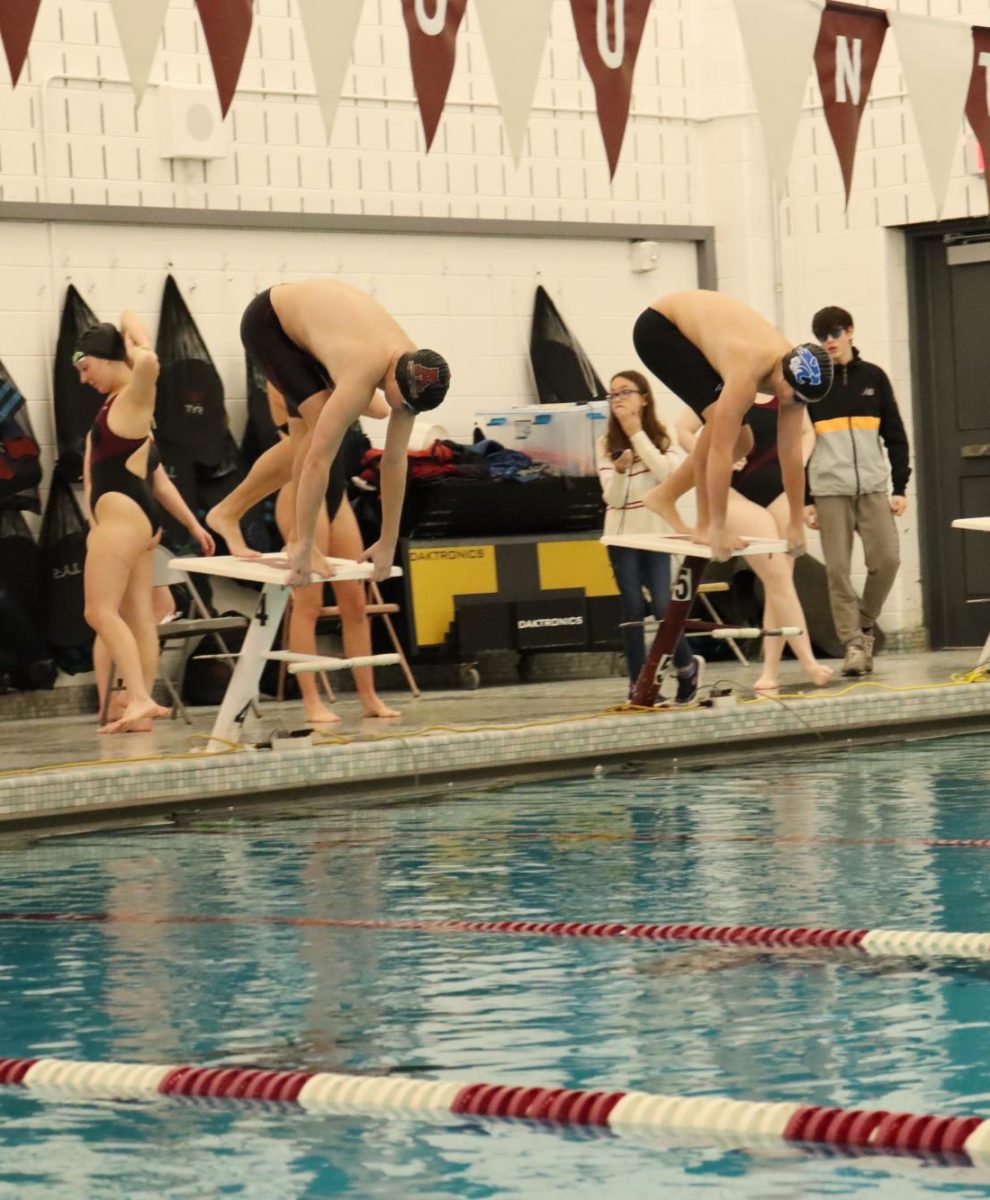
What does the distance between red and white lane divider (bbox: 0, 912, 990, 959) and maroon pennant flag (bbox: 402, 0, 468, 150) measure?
3869mm

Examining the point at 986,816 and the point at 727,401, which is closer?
the point at 986,816

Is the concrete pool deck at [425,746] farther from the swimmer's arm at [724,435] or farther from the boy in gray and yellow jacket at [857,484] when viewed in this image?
the swimmer's arm at [724,435]

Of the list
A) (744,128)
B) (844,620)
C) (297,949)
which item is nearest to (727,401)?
(844,620)

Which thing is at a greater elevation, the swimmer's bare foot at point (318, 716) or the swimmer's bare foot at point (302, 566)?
the swimmer's bare foot at point (302, 566)

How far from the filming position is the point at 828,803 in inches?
275

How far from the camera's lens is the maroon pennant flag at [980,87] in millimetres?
9953

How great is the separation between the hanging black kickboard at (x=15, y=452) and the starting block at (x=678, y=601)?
3.39 metres

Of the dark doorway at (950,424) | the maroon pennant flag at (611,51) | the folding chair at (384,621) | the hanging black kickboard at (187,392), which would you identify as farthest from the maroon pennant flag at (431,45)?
the dark doorway at (950,424)

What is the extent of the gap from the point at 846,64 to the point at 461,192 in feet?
13.3

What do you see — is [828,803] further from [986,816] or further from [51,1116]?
[51,1116]

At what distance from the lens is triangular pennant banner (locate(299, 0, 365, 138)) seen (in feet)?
26.9

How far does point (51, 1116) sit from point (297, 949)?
138 cm

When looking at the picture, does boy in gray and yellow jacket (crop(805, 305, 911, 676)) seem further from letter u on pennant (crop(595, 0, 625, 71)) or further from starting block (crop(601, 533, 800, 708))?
letter u on pennant (crop(595, 0, 625, 71))

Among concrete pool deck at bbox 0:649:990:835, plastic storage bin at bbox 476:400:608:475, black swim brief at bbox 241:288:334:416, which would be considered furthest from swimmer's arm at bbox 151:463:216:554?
plastic storage bin at bbox 476:400:608:475
